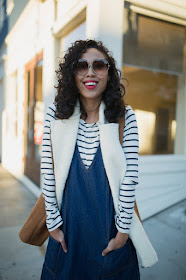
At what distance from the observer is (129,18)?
3691 mm

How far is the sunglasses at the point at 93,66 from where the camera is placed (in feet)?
4.92

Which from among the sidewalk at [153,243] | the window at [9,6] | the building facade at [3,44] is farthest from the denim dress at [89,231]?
the window at [9,6]

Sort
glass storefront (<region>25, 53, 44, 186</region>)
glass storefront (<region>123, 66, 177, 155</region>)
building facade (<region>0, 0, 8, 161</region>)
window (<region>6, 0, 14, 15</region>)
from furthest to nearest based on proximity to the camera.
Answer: building facade (<region>0, 0, 8, 161</region>)
window (<region>6, 0, 14, 15</region>)
glass storefront (<region>25, 53, 44, 186</region>)
glass storefront (<region>123, 66, 177, 155</region>)

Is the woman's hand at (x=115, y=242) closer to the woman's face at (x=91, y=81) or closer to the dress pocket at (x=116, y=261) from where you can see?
the dress pocket at (x=116, y=261)

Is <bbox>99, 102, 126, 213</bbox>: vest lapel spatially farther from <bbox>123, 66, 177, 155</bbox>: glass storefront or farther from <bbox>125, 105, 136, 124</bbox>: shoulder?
<bbox>123, 66, 177, 155</bbox>: glass storefront

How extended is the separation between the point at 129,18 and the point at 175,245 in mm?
3271

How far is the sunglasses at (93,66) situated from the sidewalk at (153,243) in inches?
82.6

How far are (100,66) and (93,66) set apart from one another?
0.05m

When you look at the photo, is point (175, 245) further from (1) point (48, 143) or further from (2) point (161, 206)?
(1) point (48, 143)

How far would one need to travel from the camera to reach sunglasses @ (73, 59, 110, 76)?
59.1 inches

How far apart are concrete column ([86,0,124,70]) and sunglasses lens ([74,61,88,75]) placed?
1.96m

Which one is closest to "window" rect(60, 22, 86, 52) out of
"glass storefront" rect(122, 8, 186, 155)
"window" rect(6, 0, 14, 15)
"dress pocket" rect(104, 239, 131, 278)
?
"glass storefront" rect(122, 8, 186, 155)

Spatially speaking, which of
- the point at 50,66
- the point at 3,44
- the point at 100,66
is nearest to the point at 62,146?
the point at 100,66

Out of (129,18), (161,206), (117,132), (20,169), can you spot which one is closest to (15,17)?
(20,169)
